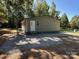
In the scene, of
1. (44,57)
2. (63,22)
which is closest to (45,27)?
(44,57)

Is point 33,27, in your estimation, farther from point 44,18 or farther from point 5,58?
point 5,58

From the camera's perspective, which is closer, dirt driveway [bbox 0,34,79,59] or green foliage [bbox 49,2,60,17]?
dirt driveway [bbox 0,34,79,59]

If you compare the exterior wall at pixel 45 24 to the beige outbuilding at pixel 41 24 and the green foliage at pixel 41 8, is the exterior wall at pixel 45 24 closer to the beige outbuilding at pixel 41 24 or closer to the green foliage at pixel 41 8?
the beige outbuilding at pixel 41 24

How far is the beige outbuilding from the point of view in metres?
20.9

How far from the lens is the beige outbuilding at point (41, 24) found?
20922 millimetres

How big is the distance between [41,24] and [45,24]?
736mm

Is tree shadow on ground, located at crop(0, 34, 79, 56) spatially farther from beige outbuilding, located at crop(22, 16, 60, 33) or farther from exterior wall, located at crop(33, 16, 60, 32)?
exterior wall, located at crop(33, 16, 60, 32)

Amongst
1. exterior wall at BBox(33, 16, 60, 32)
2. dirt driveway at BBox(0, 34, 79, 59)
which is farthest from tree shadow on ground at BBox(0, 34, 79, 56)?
exterior wall at BBox(33, 16, 60, 32)

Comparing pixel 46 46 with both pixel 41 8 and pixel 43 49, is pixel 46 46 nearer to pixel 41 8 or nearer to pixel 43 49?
pixel 43 49

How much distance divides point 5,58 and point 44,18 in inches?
580

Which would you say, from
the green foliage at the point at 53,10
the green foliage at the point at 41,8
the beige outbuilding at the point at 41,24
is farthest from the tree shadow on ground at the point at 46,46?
the green foliage at the point at 53,10

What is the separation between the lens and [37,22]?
2173cm

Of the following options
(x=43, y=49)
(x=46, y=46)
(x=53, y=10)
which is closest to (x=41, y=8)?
(x=53, y=10)

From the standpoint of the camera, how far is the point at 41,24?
871 inches
